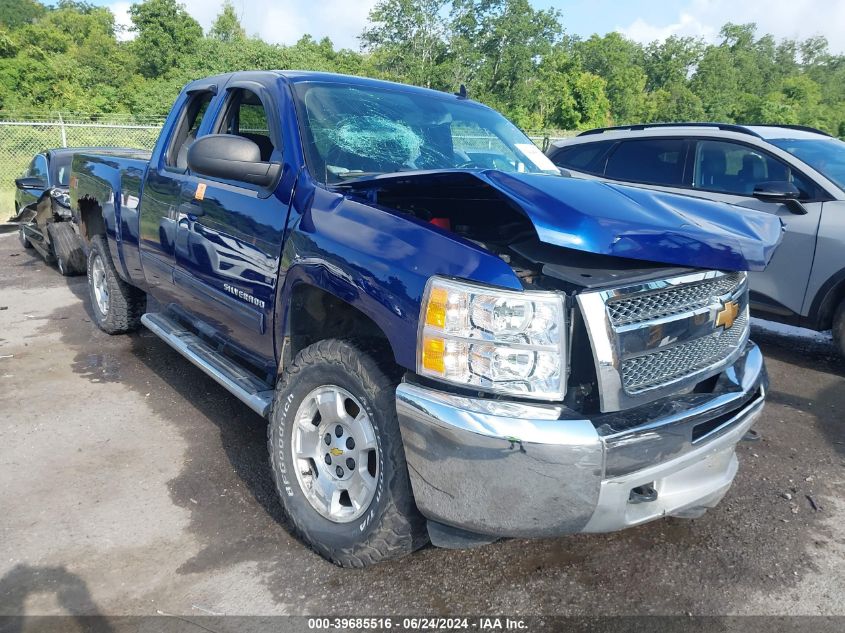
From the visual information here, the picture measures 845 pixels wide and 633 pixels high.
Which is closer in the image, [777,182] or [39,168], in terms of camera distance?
[777,182]

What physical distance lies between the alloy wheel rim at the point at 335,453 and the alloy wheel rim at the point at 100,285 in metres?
3.71

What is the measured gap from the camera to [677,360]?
242cm

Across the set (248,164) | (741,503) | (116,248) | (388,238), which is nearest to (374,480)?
(388,238)

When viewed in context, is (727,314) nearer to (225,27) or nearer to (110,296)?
(110,296)

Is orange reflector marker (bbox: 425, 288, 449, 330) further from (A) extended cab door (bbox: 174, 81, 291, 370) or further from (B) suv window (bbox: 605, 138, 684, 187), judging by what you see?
(B) suv window (bbox: 605, 138, 684, 187)

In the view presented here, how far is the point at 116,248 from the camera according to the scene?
4977mm

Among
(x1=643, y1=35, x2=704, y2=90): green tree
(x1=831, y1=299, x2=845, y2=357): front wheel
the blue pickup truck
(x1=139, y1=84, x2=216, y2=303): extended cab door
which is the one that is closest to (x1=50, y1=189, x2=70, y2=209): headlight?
(x1=139, y1=84, x2=216, y2=303): extended cab door

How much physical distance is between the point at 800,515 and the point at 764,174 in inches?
135

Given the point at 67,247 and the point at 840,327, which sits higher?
the point at 840,327

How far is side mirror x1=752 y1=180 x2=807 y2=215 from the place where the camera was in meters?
5.18

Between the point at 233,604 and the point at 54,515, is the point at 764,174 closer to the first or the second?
the point at 233,604

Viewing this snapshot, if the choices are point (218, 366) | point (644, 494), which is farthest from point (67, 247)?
point (644, 494)

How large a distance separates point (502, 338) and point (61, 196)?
7570 mm

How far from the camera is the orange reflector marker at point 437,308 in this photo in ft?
6.94
